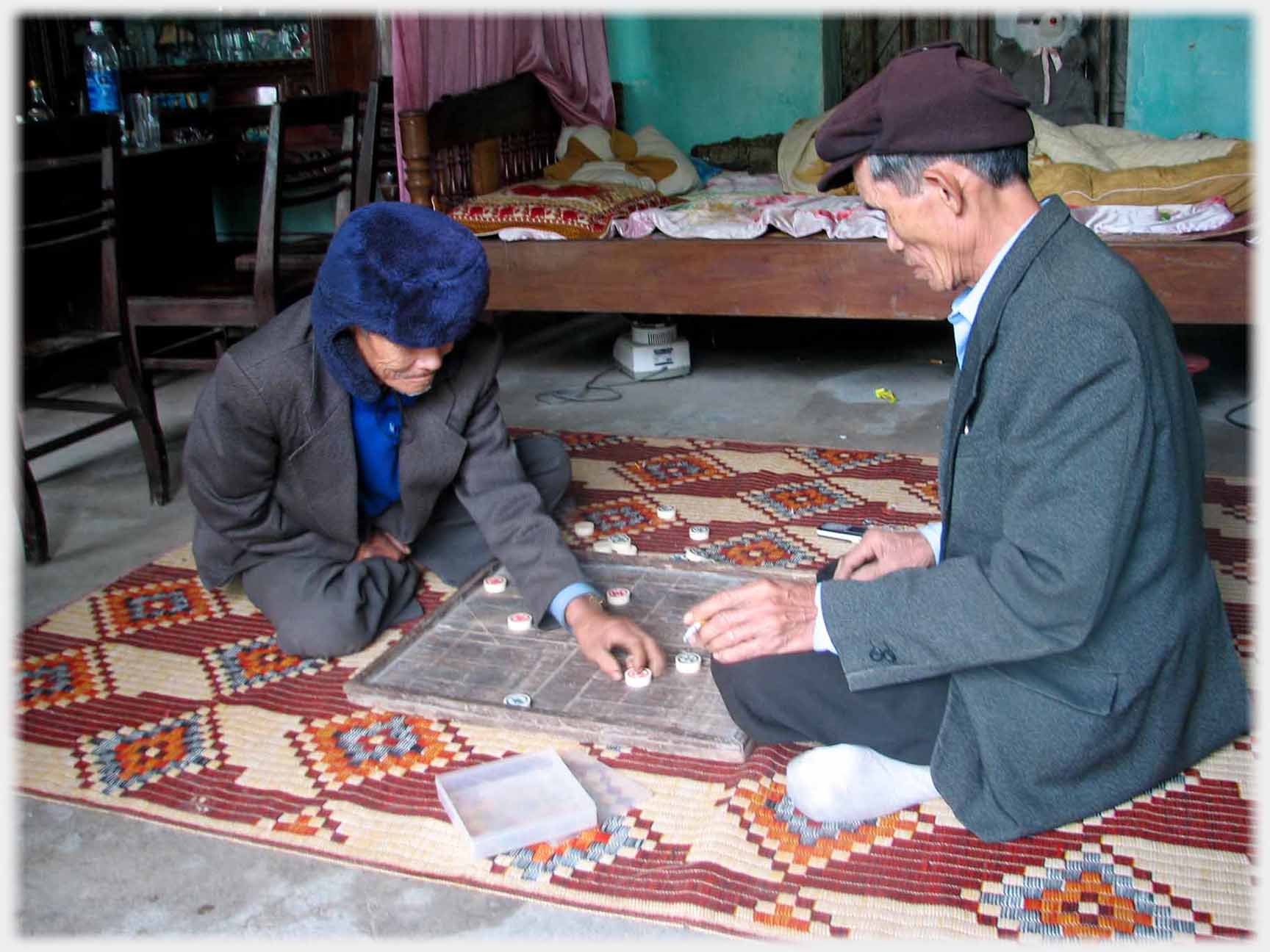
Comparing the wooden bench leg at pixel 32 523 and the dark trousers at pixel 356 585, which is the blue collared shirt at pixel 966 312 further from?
the wooden bench leg at pixel 32 523

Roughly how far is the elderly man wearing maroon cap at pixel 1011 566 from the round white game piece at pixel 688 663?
1.05ft

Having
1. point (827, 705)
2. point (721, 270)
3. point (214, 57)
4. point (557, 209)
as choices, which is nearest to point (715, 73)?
point (557, 209)

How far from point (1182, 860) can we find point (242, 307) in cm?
280

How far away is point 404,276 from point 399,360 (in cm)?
19

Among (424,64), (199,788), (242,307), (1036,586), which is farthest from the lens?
(424,64)

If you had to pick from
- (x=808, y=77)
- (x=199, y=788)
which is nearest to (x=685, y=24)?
(x=808, y=77)

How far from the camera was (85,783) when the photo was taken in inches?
77.8

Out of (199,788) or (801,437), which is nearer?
(199,788)

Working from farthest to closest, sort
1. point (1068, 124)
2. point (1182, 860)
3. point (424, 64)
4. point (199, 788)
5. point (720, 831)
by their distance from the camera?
1. point (1068, 124)
2. point (424, 64)
3. point (199, 788)
4. point (720, 831)
5. point (1182, 860)

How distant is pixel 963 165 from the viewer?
146 cm

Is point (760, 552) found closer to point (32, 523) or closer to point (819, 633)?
point (819, 633)

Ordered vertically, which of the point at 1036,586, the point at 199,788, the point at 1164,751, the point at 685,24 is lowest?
the point at 199,788

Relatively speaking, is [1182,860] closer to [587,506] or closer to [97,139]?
[587,506]

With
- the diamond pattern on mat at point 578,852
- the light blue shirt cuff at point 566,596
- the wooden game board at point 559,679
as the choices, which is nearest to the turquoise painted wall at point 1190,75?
the wooden game board at point 559,679
